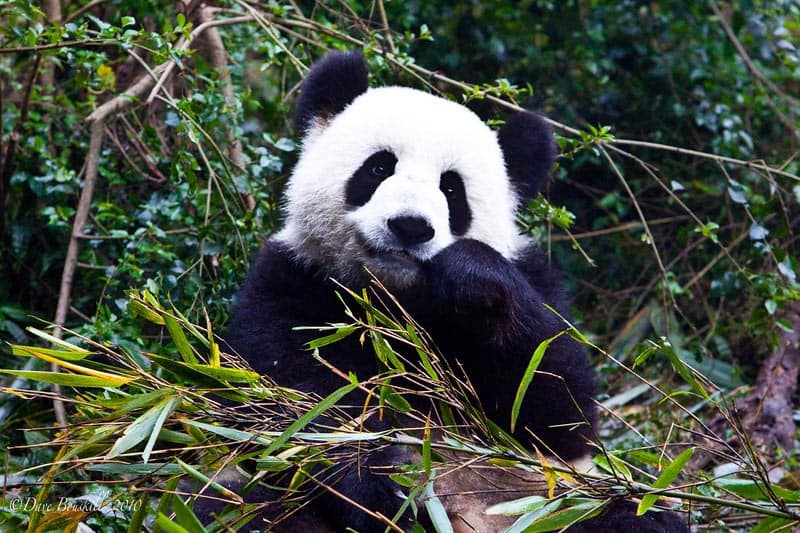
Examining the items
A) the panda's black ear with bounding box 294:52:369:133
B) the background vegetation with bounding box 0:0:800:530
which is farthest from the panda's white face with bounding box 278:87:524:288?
the background vegetation with bounding box 0:0:800:530

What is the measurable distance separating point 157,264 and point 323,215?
103cm

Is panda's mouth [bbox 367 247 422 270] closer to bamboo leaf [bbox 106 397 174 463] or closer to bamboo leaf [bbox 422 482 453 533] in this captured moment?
bamboo leaf [bbox 422 482 453 533]

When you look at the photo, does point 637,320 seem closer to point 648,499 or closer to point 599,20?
point 599,20

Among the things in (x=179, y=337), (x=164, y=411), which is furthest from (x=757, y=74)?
(x=164, y=411)

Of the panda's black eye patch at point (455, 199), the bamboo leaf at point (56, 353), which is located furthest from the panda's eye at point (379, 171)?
the bamboo leaf at point (56, 353)

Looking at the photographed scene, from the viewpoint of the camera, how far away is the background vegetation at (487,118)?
13.3 ft

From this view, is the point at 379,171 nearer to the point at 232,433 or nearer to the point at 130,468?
the point at 232,433

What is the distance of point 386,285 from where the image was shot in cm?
338

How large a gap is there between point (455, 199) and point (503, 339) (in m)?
0.61

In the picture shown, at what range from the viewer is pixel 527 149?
3.89m

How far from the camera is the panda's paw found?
10.4 ft

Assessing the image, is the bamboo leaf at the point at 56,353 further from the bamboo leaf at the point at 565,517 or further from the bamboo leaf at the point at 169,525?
the bamboo leaf at the point at 565,517

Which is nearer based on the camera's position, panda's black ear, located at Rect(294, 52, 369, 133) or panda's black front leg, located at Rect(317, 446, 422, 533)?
panda's black front leg, located at Rect(317, 446, 422, 533)

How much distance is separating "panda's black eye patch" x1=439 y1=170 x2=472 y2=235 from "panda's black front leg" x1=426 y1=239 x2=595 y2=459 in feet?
0.83
